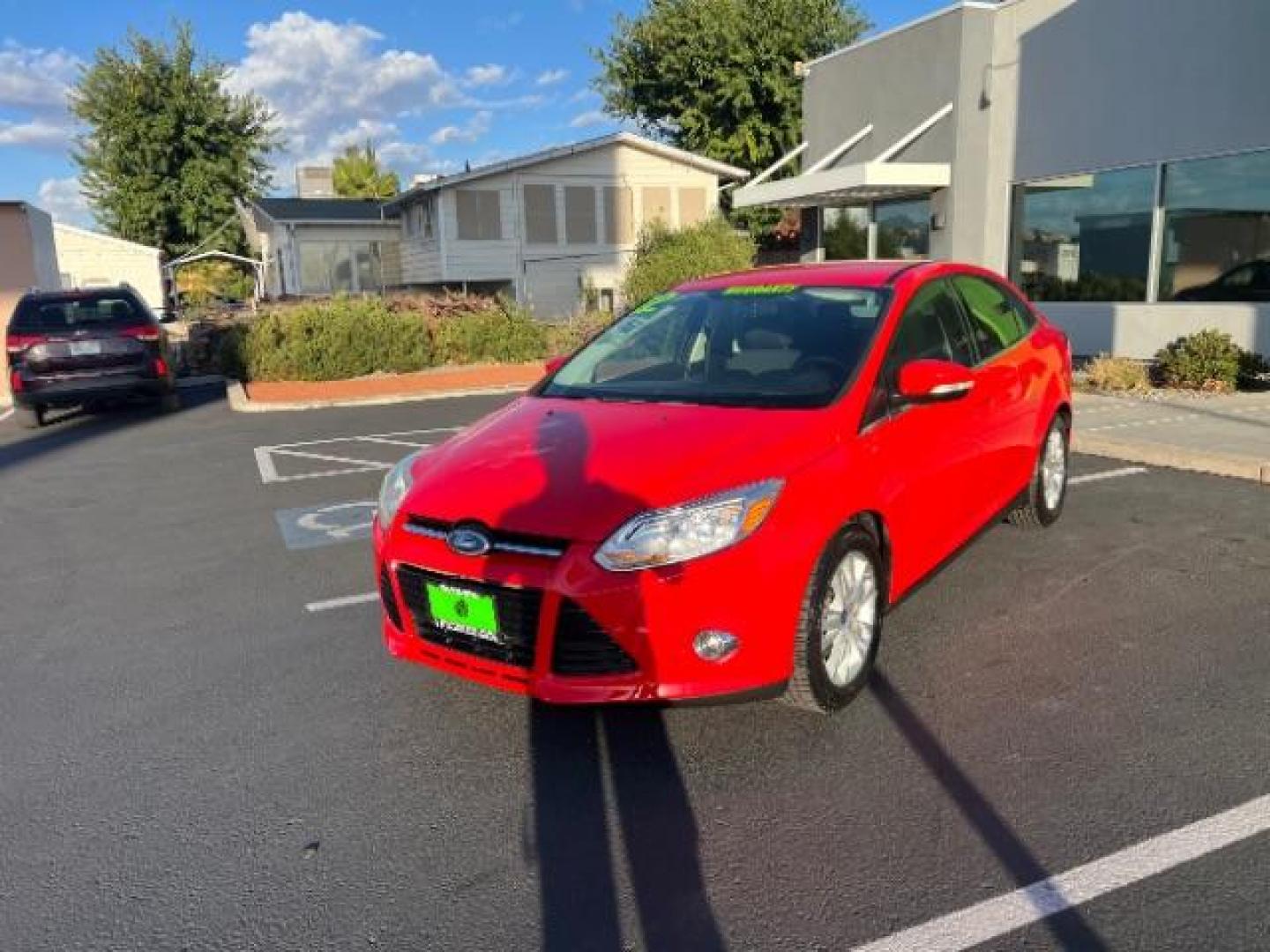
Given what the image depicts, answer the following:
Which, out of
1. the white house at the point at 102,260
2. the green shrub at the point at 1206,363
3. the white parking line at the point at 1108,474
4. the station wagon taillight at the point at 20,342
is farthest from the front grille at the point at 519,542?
the white house at the point at 102,260

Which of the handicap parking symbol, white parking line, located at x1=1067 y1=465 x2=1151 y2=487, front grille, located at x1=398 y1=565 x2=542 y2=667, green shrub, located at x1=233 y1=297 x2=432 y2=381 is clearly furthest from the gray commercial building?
front grille, located at x1=398 y1=565 x2=542 y2=667

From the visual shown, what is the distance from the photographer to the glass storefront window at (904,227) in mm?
17656

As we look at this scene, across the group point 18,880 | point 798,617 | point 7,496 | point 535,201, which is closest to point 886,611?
point 798,617

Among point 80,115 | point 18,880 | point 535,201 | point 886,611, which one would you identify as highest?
point 80,115

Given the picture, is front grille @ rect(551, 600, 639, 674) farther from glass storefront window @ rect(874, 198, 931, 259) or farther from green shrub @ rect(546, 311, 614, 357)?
glass storefront window @ rect(874, 198, 931, 259)

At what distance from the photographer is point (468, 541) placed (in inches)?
129

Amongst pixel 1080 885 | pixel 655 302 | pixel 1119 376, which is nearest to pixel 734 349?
pixel 655 302

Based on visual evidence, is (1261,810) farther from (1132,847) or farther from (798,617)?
(798,617)

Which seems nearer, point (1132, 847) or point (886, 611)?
point (1132, 847)

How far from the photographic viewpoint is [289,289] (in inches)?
1372

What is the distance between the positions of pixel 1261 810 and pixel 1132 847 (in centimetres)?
50

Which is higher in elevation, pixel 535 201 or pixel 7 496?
pixel 535 201

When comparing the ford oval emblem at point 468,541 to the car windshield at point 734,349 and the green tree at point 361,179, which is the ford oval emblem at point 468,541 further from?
the green tree at point 361,179

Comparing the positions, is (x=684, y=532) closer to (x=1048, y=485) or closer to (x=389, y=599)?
(x=389, y=599)
